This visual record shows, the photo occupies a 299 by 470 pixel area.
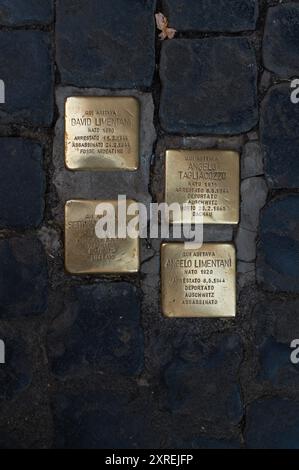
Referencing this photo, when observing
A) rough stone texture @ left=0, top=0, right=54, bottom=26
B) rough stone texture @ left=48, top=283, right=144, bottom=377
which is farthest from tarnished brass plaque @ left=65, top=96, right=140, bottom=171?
rough stone texture @ left=48, top=283, right=144, bottom=377

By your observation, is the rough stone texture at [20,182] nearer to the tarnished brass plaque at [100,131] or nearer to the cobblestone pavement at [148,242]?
the cobblestone pavement at [148,242]

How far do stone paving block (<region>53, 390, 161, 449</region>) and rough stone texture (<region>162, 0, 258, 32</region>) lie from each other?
1.17 meters

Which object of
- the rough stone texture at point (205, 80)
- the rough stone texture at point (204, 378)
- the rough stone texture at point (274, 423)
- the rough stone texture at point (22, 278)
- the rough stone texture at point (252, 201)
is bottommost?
the rough stone texture at point (274, 423)

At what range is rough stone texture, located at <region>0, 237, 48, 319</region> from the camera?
1755mm

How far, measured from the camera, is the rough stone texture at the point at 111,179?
1754 millimetres

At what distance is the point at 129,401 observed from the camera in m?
1.79

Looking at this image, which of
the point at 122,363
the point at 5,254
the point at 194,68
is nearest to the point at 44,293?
the point at 5,254

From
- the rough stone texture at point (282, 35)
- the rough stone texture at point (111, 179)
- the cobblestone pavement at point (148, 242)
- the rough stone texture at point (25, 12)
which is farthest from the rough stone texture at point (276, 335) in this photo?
the rough stone texture at point (25, 12)

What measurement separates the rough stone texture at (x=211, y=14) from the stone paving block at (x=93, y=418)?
3.84ft

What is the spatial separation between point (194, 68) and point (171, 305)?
2.42ft

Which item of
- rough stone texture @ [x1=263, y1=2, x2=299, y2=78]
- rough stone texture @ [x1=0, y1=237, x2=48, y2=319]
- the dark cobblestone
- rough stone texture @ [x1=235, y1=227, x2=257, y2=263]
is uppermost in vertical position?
rough stone texture @ [x1=263, y1=2, x2=299, y2=78]

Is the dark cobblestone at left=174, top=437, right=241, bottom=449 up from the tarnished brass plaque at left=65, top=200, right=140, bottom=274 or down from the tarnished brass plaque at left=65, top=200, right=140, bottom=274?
down

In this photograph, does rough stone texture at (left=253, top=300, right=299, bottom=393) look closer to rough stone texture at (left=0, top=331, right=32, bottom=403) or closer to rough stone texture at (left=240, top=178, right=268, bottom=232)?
rough stone texture at (left=240, top=178, right=268, bottom=232)
